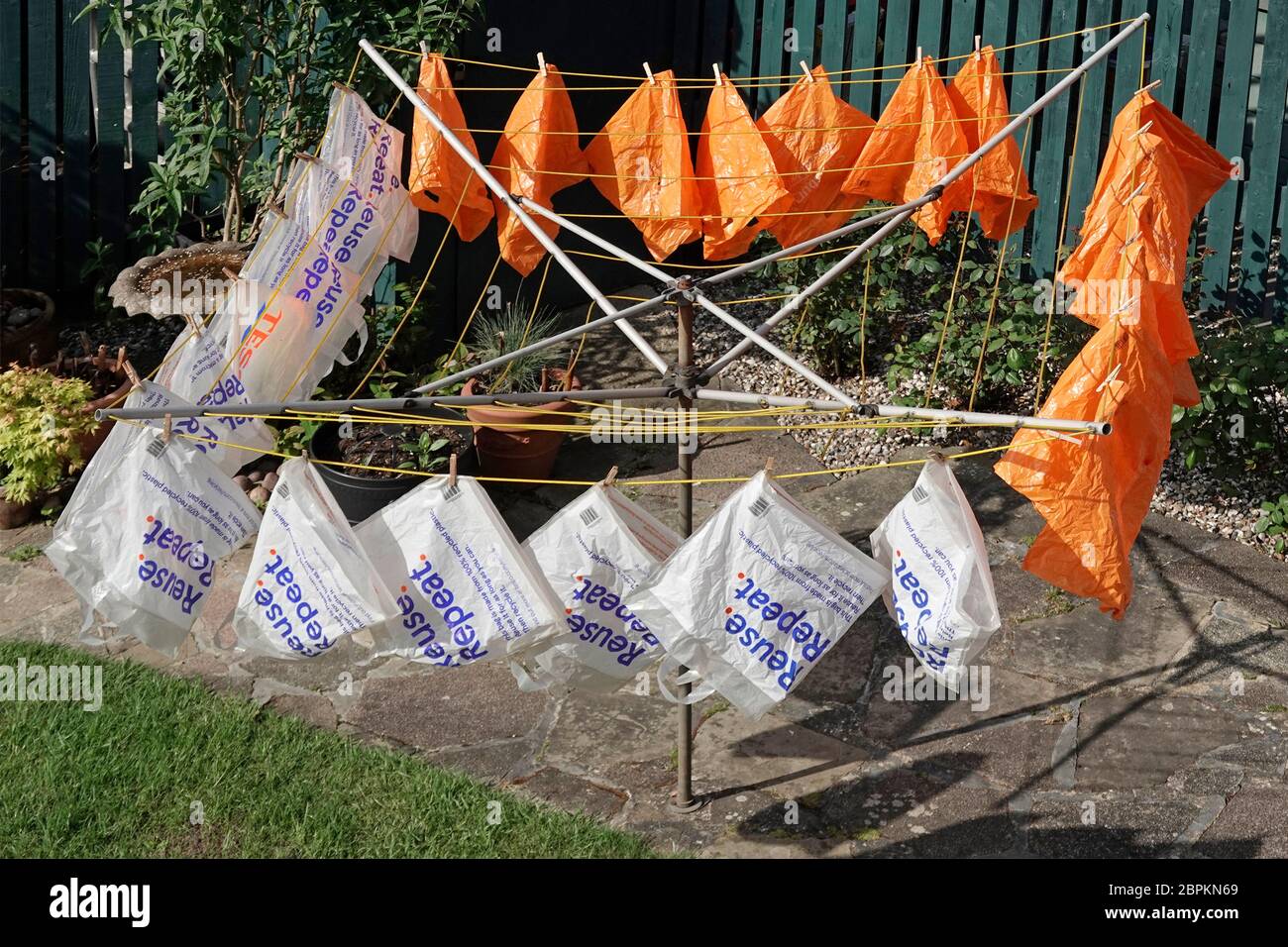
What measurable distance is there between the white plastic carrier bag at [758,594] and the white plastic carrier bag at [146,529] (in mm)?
1531

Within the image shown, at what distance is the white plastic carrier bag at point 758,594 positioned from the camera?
16.7 feet

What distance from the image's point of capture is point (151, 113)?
9602 mm

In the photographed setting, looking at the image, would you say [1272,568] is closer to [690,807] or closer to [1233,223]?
[1233,223]

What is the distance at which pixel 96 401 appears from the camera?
328 inches

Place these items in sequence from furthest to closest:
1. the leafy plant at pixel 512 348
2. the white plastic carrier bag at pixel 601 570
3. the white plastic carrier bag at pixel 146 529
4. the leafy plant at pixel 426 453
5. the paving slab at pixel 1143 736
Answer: the leafy plant at pixel 512 348
the leafy plant at pixel 426 453
the paving slab at pixel 1143 736
the white plastic carrier bag at pixel 601 570
the white plastic carrier bag at pixel 146 529

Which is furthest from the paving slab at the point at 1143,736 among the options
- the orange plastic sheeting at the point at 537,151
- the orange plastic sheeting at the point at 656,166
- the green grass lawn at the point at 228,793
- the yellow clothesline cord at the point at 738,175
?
the orange plastic sheeting at the point at 537,151

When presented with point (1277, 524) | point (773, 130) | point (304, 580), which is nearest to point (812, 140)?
point (773, 130)

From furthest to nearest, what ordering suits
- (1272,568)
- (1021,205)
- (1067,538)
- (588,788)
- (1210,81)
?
(1210,81)
(1272,568)
(1021,205)
(588,788)
(1067,538)

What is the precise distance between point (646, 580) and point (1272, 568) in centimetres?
412

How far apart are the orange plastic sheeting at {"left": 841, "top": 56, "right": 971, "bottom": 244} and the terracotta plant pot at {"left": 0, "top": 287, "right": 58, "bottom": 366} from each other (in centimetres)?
512

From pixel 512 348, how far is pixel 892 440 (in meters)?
2.35

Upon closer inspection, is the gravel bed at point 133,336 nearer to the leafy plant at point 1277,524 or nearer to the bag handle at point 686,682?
the bag handle at point 686,682

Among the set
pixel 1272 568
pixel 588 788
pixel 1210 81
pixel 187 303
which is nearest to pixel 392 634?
pixel 588 788

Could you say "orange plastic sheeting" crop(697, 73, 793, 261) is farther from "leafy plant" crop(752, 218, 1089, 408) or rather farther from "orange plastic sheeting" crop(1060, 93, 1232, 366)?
"leafy plant" crop(752, 218, 1089, 408)
